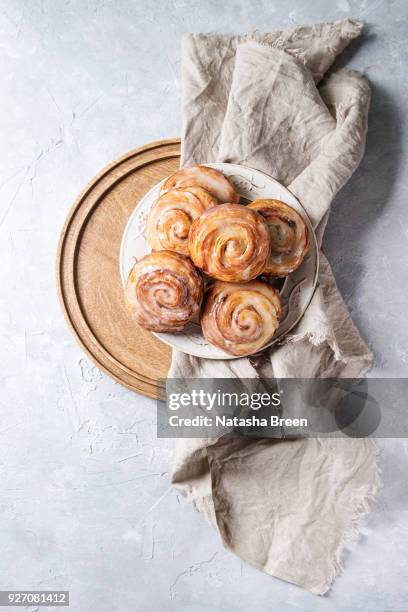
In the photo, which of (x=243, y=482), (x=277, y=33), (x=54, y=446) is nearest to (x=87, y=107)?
(x=277, y=33)

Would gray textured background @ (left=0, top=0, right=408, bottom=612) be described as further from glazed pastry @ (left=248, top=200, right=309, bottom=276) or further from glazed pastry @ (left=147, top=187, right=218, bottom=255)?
glazed pastry @ (left=147, top=187, right=218, bottom=255)

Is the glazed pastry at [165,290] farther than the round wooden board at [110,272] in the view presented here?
No

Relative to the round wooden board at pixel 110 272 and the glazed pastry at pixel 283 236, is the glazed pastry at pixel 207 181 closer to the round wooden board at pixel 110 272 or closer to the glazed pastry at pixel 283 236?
the glazed pastry at pixel 283 236

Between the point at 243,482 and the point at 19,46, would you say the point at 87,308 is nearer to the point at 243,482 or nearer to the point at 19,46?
the point at 243,482

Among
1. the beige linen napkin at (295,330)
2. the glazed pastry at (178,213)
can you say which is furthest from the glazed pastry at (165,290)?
the beige linen napkin at (295,330)

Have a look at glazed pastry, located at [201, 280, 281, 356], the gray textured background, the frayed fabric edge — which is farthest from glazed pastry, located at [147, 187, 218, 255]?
the frayed fabric edge

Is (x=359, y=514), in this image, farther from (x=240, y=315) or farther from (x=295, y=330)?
(x=240, y=315)
